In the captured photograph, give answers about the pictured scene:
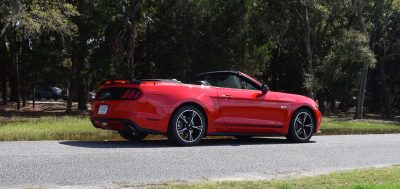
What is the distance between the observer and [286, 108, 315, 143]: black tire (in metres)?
11.7

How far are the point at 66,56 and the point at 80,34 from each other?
1868 mm

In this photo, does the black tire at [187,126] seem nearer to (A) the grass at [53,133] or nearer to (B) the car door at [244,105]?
(B) the car door at [244,105]

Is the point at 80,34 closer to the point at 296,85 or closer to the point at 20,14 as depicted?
the point at 20,14

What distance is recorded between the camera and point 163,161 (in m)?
8.21

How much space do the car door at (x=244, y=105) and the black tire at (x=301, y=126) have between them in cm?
53

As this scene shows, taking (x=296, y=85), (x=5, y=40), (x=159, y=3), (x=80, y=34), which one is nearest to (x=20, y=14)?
(x=80, y=34)

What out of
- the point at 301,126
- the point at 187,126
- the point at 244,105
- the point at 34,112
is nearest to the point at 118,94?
the point at 187,126

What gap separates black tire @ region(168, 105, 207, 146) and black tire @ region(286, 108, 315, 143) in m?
2.32

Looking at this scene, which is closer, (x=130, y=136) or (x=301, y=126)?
(x=130, y=136)

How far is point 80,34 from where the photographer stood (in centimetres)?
2698

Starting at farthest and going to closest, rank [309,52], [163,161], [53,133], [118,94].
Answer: [309,52] → [53,133] → [118,94] → [163,161]

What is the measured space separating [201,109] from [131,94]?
53.4 inches

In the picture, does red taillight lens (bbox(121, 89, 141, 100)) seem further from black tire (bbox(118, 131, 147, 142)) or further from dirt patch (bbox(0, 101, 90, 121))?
dirt patch (bbox(0, 101, 90, 121))

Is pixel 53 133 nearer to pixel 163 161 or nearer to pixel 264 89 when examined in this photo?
pixel 163 161
